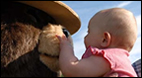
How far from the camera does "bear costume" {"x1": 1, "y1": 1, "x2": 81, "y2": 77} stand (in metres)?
1.10

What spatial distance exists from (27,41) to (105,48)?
35 cm

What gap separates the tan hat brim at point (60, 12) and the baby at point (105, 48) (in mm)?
186

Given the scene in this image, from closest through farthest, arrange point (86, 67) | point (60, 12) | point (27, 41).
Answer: point (86, 67) → point (27, 41) → point (60, 12)

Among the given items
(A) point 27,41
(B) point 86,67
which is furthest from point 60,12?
(B) point 86,67

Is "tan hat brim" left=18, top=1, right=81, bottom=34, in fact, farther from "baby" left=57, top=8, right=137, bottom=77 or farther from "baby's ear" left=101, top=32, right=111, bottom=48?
"baby's ear" left=101, top=32, right=111, bottom=48

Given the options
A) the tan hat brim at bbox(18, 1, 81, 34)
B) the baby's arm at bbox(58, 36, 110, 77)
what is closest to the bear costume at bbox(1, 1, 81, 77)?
the tan hat brim at bbox(18, 1, 81, 34)

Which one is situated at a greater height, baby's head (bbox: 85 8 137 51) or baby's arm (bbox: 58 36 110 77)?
baby's head (bbox: 85 8 137 51)

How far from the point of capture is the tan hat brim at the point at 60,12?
48.1 inches

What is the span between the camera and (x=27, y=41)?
3.75 ft

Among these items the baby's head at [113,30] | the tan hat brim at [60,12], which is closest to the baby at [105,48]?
the baby's head at [113,30]

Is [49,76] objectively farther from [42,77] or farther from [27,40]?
[27,40]

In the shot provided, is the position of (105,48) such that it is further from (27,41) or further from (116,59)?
(27,41)

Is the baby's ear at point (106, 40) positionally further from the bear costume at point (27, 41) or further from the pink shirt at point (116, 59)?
the bear costume at point (27, 41)

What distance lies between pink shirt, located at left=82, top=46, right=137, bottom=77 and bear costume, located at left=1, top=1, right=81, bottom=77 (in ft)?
0.60
